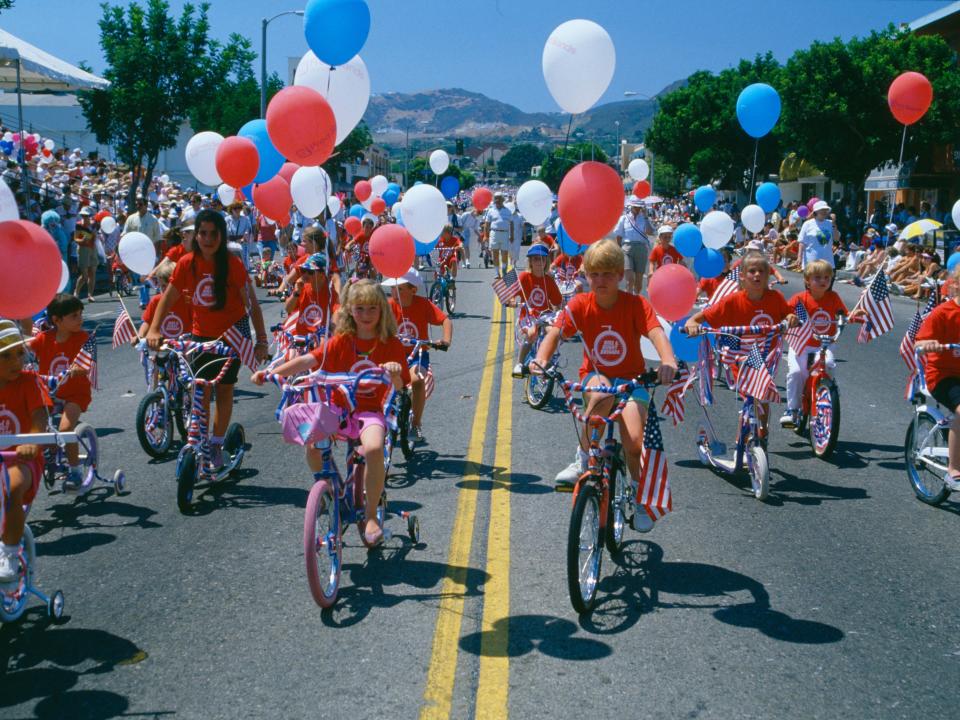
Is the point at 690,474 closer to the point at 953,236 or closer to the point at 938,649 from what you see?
the point at 938,649

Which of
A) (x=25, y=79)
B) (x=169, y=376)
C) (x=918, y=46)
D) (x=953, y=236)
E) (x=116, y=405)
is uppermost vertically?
(x=918, y=46)

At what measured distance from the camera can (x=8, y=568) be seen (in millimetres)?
4902

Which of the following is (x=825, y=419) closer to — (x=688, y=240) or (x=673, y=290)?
(x=673, y=290)

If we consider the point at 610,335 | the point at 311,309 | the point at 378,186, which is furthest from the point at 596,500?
the point at 378,186

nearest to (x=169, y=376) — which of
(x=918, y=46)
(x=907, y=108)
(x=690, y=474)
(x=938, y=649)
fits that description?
(x=690, y=474)

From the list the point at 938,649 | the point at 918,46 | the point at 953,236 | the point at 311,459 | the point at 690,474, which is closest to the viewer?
the point at 938,649

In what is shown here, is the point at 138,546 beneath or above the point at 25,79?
beneath

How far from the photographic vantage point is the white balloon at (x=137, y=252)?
1075cm

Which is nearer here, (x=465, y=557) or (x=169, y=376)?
(x=465, y=557)

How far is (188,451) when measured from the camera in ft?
23.9

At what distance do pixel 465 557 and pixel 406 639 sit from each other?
1219 millimetres

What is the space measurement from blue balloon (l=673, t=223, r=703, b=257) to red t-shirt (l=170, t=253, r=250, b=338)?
577 cm

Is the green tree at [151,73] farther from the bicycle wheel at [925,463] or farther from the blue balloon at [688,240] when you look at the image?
the bicycle wheel at [925,463]

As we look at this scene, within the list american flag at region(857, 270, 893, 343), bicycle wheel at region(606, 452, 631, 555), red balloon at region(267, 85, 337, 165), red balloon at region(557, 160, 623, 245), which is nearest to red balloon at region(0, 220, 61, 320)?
red balloon at region(267, 85, 337, 165)
